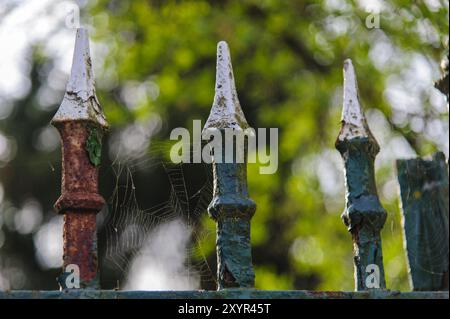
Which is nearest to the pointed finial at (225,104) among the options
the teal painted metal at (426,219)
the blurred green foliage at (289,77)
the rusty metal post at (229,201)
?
the rusty metal post at (229,201)

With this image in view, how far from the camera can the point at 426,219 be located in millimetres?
2689

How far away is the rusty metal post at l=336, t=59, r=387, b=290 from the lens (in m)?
2.16

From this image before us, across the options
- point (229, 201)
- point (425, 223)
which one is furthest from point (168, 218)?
point (229, 201)

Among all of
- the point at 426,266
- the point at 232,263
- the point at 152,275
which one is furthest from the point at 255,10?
the point at 232,263

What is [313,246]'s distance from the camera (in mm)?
8570

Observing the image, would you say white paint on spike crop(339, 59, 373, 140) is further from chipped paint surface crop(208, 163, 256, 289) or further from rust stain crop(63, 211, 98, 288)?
rust stain crop(63, 211, 98, 288)

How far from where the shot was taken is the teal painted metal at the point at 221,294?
184 cm

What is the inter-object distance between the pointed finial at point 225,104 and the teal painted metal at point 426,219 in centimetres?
82

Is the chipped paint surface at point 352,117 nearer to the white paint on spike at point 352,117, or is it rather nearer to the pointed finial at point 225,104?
the white paint on spike at point 352,117

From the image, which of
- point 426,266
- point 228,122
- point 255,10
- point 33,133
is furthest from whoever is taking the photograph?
point 33,133

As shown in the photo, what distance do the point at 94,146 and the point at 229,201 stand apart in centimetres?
36

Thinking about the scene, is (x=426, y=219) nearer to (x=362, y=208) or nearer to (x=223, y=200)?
(x=362, y=208)
